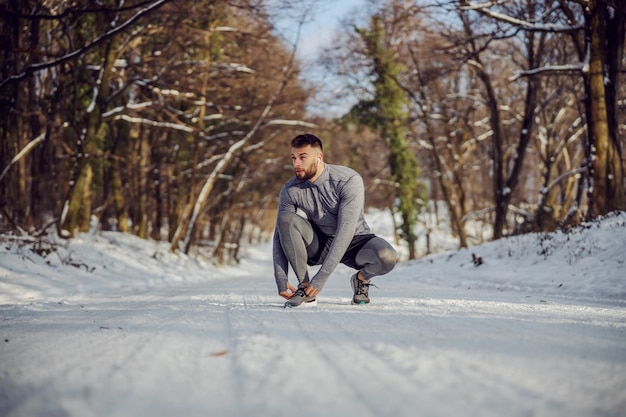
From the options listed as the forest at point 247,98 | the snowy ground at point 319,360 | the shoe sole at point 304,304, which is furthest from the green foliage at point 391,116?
the snowy ground at point 319,360

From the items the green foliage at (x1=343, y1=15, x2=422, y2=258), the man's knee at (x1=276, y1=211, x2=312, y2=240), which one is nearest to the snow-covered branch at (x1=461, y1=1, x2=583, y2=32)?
the man's knee at (x1=276, y1=211, x2=312, y2=240)

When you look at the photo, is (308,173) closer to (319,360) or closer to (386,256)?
(386,256)

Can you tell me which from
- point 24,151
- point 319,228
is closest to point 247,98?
point 24,151

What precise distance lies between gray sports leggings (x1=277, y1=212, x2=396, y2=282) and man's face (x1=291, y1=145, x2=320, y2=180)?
0.40 metres

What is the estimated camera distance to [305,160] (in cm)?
405

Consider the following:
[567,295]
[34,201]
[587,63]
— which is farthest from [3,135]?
[587,63]

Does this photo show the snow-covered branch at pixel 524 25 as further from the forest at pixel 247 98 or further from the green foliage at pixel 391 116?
the green foliage at pixel 391 116

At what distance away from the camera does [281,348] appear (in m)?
2.31

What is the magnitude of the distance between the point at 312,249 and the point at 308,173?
73cm

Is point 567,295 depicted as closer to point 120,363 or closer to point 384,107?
point 120,363

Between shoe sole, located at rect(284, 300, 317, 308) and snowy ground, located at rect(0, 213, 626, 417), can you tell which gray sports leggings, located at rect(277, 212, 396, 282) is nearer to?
shoe sole, located at rect(284, 300, 317, 308)

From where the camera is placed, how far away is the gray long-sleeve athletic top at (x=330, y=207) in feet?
12.8

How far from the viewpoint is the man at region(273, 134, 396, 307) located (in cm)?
395

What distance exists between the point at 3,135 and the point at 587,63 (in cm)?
1135
